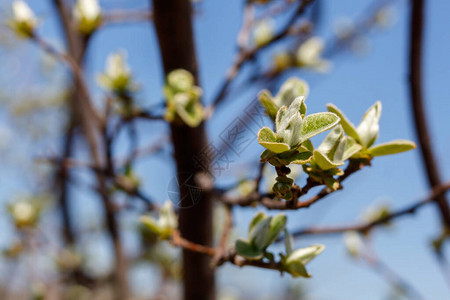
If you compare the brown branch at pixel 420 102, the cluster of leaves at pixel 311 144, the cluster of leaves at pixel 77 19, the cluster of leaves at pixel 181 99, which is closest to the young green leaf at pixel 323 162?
the cluster of leaves at pixel 311 144

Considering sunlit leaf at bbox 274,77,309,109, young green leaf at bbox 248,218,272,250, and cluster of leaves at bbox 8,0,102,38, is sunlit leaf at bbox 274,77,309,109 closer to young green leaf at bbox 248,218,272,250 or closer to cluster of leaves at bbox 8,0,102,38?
young green leaf at bbox 248,218,272,250

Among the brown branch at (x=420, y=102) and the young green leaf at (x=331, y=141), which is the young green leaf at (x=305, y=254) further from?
the brown branch at (x=420, y=102)

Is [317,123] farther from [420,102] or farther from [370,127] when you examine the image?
[420,102]

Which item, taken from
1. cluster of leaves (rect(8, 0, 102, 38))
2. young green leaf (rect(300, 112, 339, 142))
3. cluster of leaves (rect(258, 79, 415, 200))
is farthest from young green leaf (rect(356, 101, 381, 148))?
cluster of leaves (rect(8, 0, 102, 38))

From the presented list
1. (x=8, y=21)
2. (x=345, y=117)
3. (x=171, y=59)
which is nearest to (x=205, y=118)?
(x=171, y=59)

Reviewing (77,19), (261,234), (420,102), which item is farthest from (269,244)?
(77,19)

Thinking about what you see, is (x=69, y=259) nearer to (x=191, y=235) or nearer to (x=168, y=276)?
(x=168, y=276)
